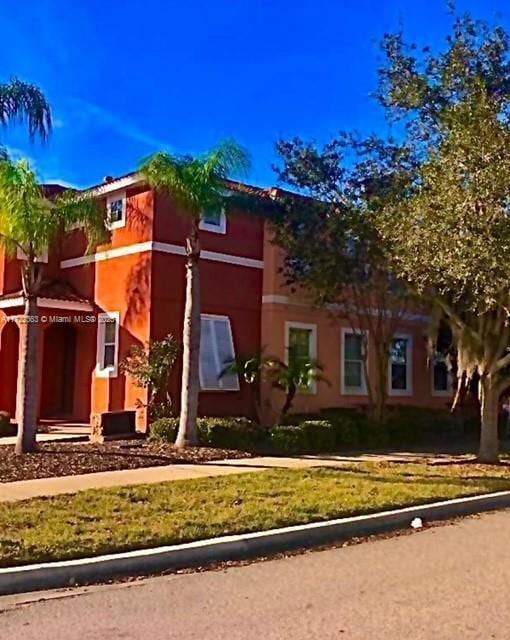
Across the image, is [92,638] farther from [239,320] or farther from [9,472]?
[239,320]

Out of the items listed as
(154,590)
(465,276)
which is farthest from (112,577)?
(465,276)

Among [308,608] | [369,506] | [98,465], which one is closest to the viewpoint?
[308,608]

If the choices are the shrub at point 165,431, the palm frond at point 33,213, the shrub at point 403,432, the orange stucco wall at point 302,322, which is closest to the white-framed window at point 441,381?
the orange stucco wall at point 302,322

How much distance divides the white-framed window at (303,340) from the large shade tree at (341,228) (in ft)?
4.20

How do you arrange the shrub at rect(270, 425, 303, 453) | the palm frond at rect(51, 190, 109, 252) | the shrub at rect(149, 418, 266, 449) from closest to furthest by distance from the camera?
the palm frond at rect(51, 190, 109, 252)
the shrub at rect(149, 418, 266, 449)
the shrub at rect(270, 425, 303, 453)

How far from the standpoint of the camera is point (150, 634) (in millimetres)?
5254

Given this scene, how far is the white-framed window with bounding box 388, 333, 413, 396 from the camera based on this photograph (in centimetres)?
2261

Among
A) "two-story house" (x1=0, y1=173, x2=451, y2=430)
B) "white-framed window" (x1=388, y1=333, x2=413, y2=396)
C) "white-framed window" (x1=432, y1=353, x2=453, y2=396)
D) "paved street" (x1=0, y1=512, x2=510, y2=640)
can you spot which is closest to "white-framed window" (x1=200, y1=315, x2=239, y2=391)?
"two-story house" (x1=0, y1=173, x2=451, y2=430)

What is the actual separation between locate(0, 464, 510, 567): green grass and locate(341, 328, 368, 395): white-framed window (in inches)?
320

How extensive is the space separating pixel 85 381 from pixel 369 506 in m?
11.5

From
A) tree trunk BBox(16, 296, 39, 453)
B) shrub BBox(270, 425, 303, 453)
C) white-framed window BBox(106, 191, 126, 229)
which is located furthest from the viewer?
white-framed window BBox(106, 191, 126, 229)

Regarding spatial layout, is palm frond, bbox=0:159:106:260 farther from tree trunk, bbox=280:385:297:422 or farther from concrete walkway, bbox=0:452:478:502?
tree trunk, bbox=280:385:297:422

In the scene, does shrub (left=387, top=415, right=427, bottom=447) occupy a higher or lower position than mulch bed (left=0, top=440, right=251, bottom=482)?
higher

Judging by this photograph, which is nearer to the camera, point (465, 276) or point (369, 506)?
point (369, 506)
